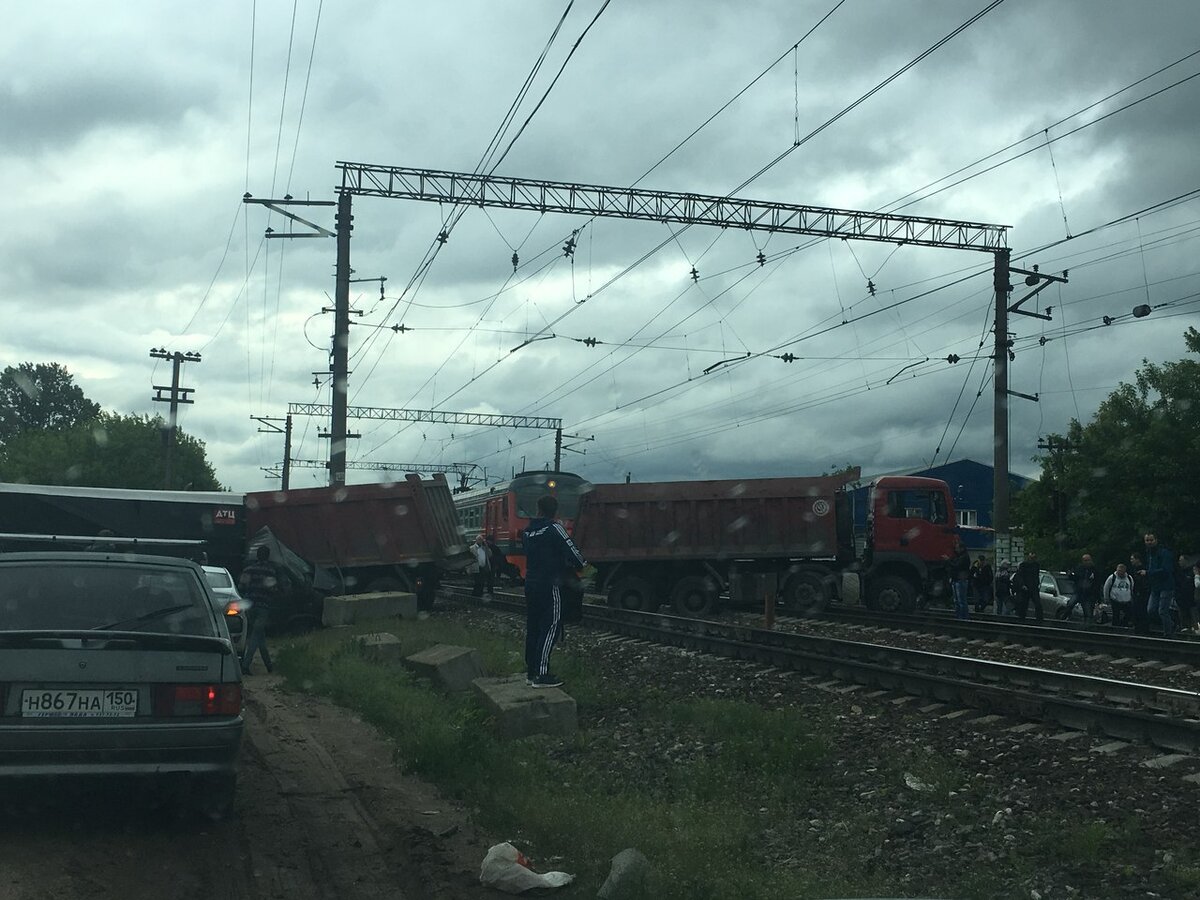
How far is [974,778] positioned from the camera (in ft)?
23.3

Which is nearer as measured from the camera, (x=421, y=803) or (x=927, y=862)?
(x=927, y=862)

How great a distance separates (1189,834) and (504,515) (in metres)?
27.5

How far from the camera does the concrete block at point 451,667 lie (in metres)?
11.2

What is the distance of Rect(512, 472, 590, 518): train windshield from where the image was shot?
30.7 metres

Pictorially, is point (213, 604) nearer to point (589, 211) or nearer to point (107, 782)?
point (107, 782)

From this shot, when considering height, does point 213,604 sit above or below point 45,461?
below

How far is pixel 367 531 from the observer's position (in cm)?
2517

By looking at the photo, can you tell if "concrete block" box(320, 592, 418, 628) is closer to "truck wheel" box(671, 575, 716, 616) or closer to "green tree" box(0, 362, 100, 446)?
"truck wheel" box(671, 575, 716, 616)

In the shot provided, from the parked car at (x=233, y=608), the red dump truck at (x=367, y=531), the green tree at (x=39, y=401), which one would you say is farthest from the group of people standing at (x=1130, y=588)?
the green tree at (x=39, y=401)

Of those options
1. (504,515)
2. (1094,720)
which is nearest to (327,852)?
(1094,720)

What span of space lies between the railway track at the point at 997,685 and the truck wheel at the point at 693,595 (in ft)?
21.9

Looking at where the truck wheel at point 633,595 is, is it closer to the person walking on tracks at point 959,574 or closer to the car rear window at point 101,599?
the person walking on tracks at point 959,574

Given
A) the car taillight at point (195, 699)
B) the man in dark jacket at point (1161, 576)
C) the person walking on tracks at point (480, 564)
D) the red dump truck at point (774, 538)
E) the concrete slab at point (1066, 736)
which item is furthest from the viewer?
the person walking on tracks at point (480, 564)

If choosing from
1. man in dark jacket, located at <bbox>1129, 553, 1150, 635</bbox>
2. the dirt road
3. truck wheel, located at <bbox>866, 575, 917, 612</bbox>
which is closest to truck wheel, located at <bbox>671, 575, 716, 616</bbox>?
truck wheel, located at <bbox>866, 575, 917, 612</bbox>
